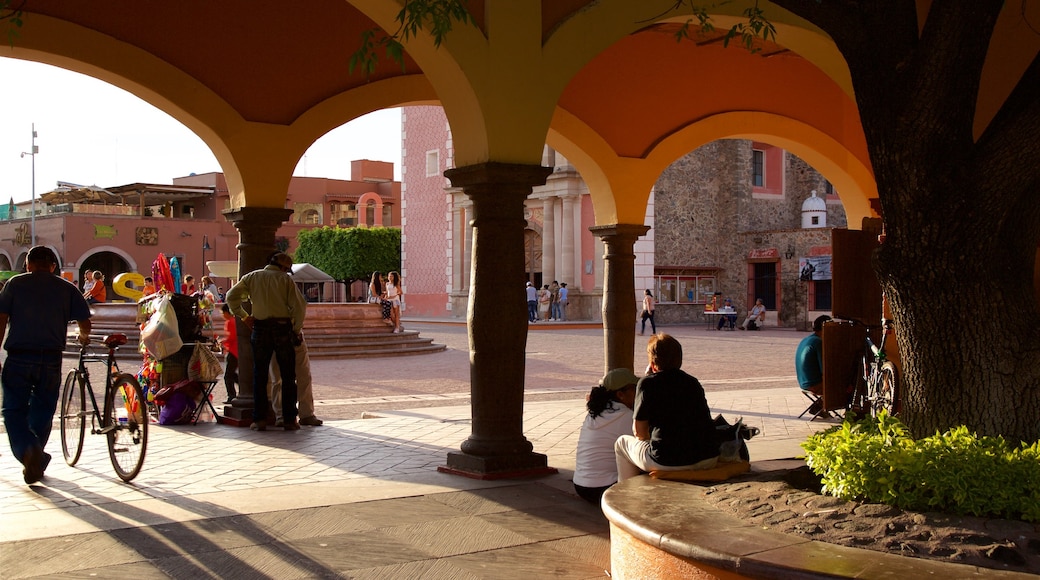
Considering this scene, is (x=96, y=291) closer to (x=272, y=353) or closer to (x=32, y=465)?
(x=272, y=353)

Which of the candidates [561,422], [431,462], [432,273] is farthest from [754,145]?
[431,462]

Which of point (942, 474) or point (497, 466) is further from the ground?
point (942, 474)

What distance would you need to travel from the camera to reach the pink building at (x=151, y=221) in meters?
52.7

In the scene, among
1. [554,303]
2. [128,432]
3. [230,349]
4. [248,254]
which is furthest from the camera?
[554,303]

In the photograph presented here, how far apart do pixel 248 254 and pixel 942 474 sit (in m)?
7.07

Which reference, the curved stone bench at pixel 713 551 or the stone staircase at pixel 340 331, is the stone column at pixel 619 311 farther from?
the stone staircase at pixel 340 331

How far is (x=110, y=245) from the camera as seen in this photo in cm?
5309

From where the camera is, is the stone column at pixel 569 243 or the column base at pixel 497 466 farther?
the stone column at pixel 569 243

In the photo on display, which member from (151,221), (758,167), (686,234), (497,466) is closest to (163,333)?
(497,466)

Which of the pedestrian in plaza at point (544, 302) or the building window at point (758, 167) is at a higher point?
the building window at point (758, 167)

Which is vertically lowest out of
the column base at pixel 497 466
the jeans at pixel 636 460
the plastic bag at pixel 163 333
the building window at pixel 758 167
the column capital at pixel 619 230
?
the column base at pixel 497 466

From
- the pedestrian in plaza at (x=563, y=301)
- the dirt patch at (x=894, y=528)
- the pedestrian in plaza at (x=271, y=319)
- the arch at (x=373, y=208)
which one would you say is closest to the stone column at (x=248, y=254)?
the pedestrian in plaza at (x=271, y=319)

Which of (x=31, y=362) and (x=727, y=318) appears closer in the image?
(x=31, y=362)

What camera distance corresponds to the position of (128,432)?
21.7 feet
